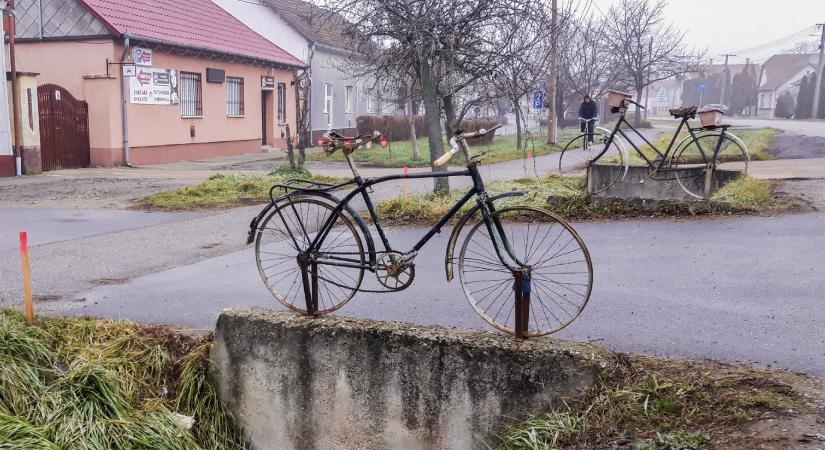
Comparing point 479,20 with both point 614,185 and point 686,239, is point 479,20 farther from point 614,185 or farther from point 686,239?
point 686,239

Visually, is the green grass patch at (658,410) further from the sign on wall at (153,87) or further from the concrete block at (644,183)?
the sign on wall at (153,87)

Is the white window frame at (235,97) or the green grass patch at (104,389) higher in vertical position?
the white window frame at (235,97)

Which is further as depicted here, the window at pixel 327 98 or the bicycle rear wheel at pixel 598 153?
the window at pixel 327 98

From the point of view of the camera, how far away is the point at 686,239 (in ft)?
28.3

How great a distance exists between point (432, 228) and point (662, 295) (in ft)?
8.18

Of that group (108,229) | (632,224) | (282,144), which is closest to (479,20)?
(632,224)

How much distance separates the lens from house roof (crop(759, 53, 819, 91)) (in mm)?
93244

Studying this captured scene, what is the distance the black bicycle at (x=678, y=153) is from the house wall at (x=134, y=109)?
13815 millimetres

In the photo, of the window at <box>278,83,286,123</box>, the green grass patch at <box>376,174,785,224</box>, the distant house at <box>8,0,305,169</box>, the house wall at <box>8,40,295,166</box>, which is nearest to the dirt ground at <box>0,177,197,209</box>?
the distant house at <box>8,0,305,169</box>

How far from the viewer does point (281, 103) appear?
30359 mm

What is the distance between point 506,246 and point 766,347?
188 centimetres

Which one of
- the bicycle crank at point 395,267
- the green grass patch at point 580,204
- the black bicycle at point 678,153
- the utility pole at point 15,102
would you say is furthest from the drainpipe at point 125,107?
the bicycle crank at point 395,267

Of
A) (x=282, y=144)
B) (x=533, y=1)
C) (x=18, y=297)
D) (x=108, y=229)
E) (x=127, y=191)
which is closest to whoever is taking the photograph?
Answer: (x=18, y=297)

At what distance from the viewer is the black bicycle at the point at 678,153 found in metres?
10.0
